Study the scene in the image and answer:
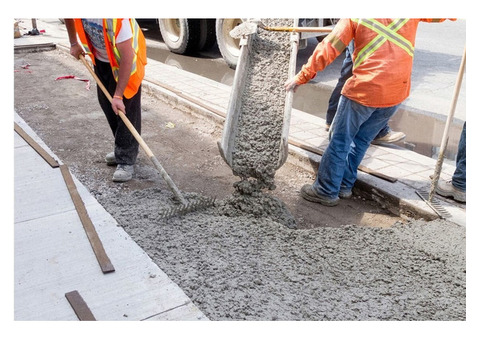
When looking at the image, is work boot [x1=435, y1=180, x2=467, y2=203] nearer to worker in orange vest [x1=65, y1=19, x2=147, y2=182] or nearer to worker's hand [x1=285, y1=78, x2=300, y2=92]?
worker's hand [x1=285, y1=78, x2=300, y2=92]

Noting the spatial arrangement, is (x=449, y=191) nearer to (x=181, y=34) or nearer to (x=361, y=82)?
(x=361, y=82)

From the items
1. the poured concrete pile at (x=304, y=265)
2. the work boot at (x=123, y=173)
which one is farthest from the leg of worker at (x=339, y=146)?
the work boot at (x=123, y=173)

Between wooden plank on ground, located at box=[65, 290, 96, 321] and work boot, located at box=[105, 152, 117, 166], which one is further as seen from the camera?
work boot, located at box=[105, 152, 117, 166]

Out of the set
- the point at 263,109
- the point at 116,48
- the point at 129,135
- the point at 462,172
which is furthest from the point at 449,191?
the point at 116,48

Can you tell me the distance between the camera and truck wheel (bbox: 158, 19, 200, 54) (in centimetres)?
879

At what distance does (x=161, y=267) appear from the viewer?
108 inches

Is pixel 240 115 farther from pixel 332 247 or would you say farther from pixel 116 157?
pixel 332 247

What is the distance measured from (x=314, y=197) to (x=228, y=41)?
16.2 feet

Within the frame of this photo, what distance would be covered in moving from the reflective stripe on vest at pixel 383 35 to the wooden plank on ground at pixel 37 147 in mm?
2903

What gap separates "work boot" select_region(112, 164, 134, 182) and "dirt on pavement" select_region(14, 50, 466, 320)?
7 centimetres

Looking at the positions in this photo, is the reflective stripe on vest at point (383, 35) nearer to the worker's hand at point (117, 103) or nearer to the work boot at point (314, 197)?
the work boot at point (314, 197)

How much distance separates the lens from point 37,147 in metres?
4.18

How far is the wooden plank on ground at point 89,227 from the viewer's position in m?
2.73

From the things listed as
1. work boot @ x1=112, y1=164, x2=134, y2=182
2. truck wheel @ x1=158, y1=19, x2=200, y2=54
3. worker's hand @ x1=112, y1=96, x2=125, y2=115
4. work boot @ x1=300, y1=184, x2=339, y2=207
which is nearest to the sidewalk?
work boot @ x1=112, y1=164, x2=134, y2=182
